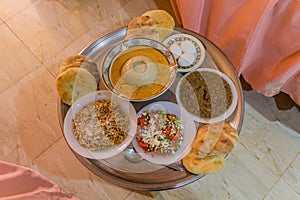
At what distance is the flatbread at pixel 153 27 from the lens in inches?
40.3

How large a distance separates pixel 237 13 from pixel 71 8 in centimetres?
93

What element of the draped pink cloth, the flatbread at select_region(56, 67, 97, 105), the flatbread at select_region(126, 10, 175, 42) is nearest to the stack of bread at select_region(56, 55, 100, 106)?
the flatbread at select_region(56, 67, 97, 105)

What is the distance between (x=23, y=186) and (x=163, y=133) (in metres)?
0.43

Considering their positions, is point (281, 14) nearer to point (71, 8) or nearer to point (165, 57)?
point (165, 57)

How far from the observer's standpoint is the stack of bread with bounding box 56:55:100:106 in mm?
959

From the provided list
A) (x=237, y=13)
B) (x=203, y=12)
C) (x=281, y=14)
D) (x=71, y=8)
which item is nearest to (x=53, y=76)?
(x=71, y=8)

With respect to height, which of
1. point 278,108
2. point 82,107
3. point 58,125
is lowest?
point 278,108

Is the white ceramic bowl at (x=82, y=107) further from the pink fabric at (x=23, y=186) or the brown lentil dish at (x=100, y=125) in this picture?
the pink fabric at (x=23, y=186)

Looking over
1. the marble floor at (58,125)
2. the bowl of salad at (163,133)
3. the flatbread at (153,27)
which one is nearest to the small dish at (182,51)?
the flatbread at (153,27)

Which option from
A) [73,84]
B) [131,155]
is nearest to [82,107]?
[73,84]

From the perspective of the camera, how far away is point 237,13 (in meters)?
1.10

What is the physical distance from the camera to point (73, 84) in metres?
0.96

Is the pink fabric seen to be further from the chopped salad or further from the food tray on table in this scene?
→ the chopped salad

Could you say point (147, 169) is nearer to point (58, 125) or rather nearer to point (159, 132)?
point (159, 132)
